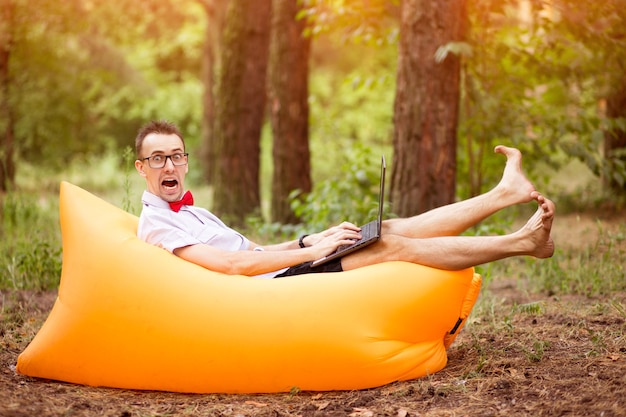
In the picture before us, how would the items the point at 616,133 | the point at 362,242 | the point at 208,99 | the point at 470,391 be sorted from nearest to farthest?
the point at 470,391
the point at 362,242
the point at 616,133
the point at 208,99

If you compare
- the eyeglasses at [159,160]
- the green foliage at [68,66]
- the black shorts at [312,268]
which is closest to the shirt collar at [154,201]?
the eyeglasses at [159,160]

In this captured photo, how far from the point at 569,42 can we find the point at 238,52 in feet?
11.9

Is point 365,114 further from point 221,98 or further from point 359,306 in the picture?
point 359,306

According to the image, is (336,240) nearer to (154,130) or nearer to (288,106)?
(154,130)

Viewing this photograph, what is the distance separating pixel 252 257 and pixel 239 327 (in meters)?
0.37

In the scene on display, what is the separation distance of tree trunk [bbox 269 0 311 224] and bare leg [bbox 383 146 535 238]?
179 inches

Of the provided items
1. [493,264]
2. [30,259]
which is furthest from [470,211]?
[30,259]

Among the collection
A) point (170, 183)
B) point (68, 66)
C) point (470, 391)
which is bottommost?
point (470, 391)

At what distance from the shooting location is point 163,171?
11.7 ft

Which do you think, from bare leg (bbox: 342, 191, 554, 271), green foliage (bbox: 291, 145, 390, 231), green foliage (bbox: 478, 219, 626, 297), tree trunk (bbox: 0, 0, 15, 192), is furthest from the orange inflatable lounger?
tree trunk (bbox: 0, 0, 15, 192)

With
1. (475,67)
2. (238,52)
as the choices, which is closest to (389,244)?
(475,67)

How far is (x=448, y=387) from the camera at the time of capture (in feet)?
10.2

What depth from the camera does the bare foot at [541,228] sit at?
317 centimetres

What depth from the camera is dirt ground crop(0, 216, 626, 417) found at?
2848 millimetres
